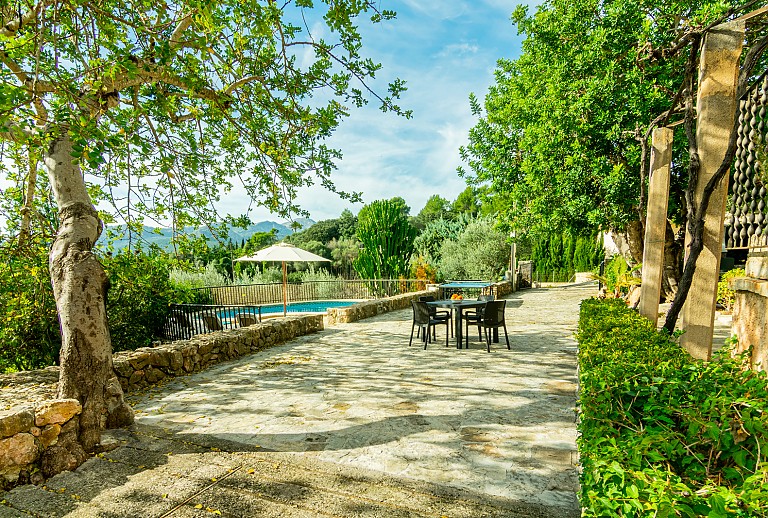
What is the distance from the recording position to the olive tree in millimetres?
3254

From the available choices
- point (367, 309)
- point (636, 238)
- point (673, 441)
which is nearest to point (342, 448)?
point (673, 441)

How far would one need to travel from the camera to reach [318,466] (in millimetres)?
3027

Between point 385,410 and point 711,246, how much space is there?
3.11m

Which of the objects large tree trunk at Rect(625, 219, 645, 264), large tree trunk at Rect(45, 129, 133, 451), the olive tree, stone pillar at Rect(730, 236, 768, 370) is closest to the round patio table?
the olive tree

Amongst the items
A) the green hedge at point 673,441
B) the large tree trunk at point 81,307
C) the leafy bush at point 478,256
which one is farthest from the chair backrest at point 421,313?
the leafy bush at point 478,256

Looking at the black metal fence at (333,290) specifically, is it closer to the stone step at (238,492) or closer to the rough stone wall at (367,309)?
the rough stone wall at (367,309)

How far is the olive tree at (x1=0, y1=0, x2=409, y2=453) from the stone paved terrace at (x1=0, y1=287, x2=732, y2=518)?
0.68 metres

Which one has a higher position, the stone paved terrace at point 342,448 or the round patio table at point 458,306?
the round patio table at point 458,306

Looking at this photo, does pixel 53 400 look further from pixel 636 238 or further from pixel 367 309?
pixel 636 238

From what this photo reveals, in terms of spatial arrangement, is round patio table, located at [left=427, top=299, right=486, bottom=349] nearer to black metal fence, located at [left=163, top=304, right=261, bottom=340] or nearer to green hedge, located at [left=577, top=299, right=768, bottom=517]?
black metal fence, located at [left=163, top=304, right=261, bottom=340]

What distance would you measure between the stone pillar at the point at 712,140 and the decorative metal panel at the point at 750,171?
0.70ft

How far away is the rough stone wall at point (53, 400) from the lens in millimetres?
2881

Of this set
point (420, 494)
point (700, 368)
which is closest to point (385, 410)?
point (420, 494)

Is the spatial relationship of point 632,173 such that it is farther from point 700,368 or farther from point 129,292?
point 129,292
